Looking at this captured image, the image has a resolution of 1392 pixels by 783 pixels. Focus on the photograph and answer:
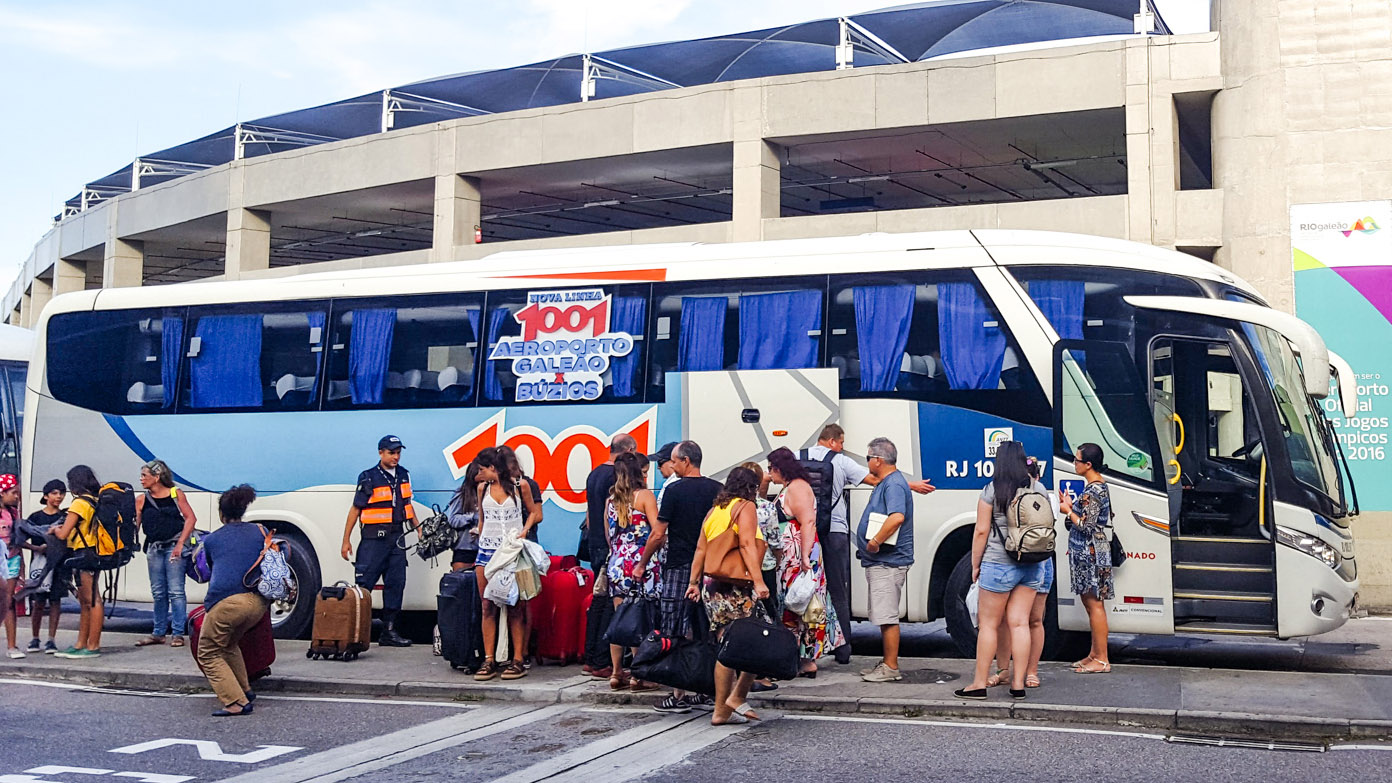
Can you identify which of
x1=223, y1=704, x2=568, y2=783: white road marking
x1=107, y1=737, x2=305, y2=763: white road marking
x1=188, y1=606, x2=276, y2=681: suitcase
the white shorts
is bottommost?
x1=107, y1=737, x2=305, y2=763: white road marking

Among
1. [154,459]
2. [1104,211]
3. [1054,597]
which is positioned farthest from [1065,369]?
[1104,211]

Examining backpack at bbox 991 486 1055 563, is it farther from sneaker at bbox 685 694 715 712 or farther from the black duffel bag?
sneaker at bbox 685 694 715 712

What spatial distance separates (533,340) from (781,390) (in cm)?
254

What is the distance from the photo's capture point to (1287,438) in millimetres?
10430

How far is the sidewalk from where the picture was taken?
827 centimetres

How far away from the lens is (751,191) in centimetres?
2350

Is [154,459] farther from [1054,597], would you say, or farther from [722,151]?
[722,151]

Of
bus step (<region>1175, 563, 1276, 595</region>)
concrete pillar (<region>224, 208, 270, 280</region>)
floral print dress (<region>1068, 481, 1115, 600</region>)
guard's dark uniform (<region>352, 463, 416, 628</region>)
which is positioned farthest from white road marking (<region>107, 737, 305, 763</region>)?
concrete pillar (<region>224, 208, 270, 280</region>)

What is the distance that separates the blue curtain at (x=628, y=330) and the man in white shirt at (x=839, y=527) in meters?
2.11

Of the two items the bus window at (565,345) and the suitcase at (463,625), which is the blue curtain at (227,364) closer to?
the bus window at (565,345)

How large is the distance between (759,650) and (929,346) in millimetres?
4072

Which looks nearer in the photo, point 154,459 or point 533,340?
point 533,340

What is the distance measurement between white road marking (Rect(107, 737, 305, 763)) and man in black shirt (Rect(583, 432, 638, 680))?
290cm

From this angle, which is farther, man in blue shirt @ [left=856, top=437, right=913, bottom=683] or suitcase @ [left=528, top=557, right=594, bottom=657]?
suitcase @ [left=528, top=557, right=594, bottom=657]
